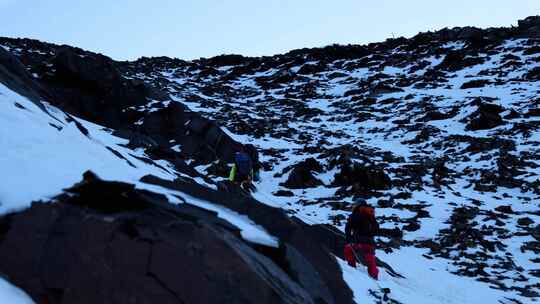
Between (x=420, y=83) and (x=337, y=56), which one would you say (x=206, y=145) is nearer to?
(x=420, y=83)

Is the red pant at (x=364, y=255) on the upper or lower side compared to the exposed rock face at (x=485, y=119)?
lower

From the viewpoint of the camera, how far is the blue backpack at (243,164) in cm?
1376

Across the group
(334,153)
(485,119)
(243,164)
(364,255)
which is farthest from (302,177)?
(485,119)

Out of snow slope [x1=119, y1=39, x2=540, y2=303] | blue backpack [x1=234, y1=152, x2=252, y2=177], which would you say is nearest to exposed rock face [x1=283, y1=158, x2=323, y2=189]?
snow slope [x1=119, y1=39, x2=540, y2=303]

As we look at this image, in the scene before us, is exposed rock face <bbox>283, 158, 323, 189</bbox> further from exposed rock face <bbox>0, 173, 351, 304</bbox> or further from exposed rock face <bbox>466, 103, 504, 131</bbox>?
exposed rock face <bbox>0, 173, 351, 304</bbox>

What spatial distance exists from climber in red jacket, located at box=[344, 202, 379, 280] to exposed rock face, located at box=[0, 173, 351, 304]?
154 inches

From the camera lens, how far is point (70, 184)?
6195 millimetres

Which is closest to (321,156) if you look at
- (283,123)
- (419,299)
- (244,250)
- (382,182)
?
(382,182)

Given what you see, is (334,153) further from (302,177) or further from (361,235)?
(361,235)

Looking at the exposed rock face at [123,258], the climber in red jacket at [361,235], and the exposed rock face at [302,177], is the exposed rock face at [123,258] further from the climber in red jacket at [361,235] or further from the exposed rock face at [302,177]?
the exposed rock face at [302,177]

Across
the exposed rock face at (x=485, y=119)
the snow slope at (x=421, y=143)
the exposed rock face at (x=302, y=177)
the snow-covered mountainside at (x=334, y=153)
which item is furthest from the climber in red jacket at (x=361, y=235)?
the exposed rock face at (x=485, y=119)

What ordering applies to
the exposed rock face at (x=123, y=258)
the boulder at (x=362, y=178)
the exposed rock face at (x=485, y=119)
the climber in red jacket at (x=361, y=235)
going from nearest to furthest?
the exposed rock face at (x=123, y=258), the climber in red jacket at (x=361, y=235), the boulder at (x=362, y=178), the exposed rock face at (x=485, y=119)

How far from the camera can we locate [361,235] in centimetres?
963

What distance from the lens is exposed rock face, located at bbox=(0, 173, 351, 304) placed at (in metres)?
5.14
